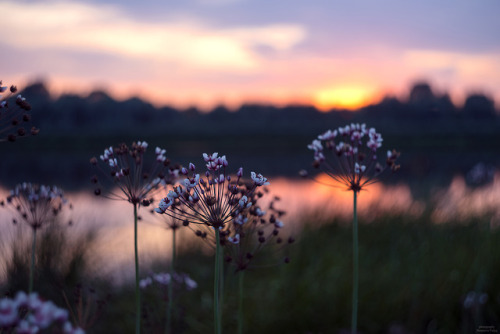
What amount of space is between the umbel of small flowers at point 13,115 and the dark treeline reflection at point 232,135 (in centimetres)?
3049

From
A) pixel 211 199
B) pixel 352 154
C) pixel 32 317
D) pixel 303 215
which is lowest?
pixel 303 215

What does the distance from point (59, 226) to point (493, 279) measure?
26.2ft

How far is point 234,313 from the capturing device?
7.54 metres

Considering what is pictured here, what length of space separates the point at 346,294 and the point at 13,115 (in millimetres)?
5416

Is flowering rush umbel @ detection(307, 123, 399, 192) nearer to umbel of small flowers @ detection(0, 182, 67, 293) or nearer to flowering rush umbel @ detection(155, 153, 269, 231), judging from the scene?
flowering rush umbel @ detection(155, 153, 269, 231)

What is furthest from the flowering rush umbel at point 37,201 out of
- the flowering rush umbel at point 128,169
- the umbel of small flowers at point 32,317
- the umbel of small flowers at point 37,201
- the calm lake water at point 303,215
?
the calm lake water at point 303,215

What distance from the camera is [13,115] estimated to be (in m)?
3.64

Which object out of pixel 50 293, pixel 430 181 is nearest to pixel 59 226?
pixel 50 293

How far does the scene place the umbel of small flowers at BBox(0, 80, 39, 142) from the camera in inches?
128

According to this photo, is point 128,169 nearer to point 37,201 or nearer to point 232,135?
point 37,201

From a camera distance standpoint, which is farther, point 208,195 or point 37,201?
point 37,201

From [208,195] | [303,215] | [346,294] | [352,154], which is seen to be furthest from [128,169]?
[303,215]

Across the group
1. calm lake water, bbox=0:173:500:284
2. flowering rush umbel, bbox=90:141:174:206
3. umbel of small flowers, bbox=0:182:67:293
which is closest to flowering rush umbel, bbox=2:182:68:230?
umbel of small flowers, bbox=0:182:67:293

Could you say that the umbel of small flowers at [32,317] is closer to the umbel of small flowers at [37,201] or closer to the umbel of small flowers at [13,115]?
the umbel of small flowers at [13,115]
